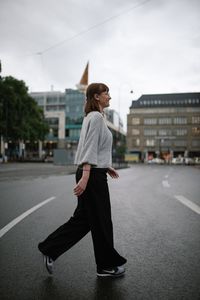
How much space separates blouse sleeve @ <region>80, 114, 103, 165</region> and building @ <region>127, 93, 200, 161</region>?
97378 millimetres

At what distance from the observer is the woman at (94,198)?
2893mm

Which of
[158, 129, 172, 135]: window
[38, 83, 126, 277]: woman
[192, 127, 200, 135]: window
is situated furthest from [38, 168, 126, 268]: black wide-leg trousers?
[158, 129, 172, 135]: window

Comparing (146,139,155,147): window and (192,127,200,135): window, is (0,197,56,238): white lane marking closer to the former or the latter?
(192,127,200,135): window

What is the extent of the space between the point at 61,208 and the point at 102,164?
4229 millimetres

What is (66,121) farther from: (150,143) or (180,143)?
(180,143)

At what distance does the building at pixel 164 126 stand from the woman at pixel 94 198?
9724cm

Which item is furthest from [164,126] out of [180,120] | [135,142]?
[135,142]

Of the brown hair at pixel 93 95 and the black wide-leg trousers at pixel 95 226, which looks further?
the brown hair at pixel 93 95

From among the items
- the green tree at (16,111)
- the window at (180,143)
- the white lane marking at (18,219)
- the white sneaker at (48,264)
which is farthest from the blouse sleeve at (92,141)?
the window at (180,143)

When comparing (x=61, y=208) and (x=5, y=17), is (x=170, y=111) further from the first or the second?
(x=61, y=208)

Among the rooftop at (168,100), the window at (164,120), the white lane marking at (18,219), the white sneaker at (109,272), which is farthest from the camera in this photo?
the rooftop at (168,100)

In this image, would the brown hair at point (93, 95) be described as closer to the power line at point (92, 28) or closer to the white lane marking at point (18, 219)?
the white lane marking at point (18, 219)

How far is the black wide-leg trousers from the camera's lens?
2.92 metres

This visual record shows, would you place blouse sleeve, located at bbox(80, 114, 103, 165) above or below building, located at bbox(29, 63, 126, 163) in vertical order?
below
